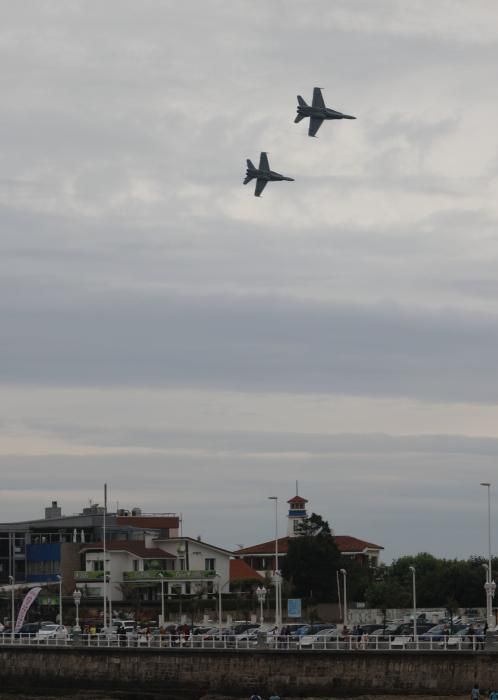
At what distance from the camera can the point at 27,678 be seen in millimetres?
81500

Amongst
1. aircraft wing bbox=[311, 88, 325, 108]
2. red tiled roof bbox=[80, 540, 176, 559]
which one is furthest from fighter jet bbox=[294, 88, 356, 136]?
red tiled roof bbox=[80, 540, 176, 559]

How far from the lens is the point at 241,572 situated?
149250 mm

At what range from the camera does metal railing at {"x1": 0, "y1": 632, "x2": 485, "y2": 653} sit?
227ft

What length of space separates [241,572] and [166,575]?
17698 millimetres

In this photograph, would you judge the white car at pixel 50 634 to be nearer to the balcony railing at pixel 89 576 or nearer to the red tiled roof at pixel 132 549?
the balcony railing at pixel 89 576

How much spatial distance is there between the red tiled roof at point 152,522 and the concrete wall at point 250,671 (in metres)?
71.8

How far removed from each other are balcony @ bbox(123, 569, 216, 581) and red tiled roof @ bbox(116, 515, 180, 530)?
726 inches

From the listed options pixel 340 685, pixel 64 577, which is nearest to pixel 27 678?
pixel 340 685

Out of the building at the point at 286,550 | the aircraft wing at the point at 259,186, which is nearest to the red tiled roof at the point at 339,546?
the building at the point at 286,550

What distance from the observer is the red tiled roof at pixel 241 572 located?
145163mm

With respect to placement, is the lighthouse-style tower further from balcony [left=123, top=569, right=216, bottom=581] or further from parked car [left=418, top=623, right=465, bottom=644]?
parked car [left=418, top=623, right=465, bottom=644]

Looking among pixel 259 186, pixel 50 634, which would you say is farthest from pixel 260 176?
pixel 50 634

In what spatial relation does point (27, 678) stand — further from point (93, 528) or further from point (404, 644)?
point (93, 528)

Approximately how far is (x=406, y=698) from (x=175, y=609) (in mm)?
62953
